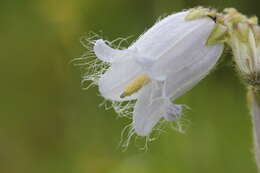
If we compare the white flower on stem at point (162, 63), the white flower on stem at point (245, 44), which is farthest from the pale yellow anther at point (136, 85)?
the white flower on stem at point (245, 44)

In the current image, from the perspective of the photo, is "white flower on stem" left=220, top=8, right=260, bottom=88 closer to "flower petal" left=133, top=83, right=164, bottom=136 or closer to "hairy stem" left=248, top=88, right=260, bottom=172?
"hairy stem" left=248, top=88, right=260, bottom=172

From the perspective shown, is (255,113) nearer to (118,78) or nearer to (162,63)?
(162,63)

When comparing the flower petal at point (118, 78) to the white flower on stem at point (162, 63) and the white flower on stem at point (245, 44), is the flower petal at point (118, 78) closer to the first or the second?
the white flower on stem at point (162, 63)

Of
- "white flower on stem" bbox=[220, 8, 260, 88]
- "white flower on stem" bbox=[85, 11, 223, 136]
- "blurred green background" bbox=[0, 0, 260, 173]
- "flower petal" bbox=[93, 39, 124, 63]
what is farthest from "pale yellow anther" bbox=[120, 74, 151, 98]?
"blurred green background" bbox=[0, 0, 260, 173]

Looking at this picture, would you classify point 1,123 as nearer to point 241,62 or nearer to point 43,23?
point 43,23

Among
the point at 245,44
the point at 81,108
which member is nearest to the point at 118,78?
the point at 245,44

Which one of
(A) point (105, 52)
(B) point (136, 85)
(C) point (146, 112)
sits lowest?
(C) point (146, 112)

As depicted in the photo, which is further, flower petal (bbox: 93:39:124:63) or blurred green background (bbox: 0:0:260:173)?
blurred green background (bbox: 0:0:260:173)
